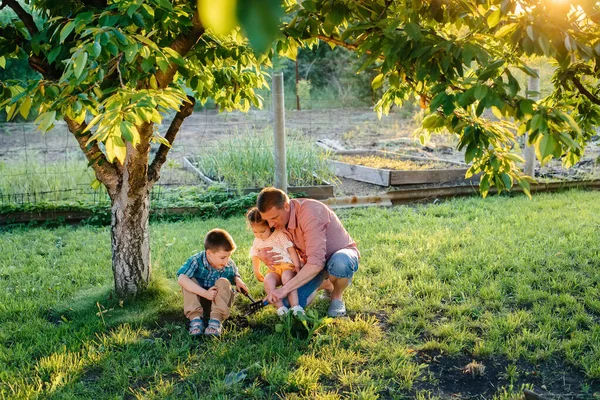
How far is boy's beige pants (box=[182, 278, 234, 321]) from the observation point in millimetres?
3915

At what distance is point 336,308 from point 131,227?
1534mm

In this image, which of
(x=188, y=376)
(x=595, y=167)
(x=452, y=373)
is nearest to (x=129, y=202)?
(x=188, y=376)

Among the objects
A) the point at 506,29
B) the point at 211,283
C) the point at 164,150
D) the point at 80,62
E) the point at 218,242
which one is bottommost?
the point at 211,283

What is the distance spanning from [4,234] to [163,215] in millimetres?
1707

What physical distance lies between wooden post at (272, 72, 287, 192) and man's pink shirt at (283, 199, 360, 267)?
2.79 m

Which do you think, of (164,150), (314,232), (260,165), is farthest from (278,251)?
(260,165)

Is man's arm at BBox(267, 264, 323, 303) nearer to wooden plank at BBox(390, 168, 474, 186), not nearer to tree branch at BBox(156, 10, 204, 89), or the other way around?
tree branch at BBox(156, 10, 204, 89)

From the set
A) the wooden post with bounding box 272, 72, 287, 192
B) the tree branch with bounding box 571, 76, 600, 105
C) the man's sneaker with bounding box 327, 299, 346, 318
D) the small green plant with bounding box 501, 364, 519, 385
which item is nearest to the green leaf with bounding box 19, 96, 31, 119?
the man's sneaker with bounding box 327, 299, 346, 318

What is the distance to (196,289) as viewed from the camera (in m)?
3.88

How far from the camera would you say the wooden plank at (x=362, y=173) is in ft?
27.4

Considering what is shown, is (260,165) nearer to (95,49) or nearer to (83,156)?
(83,156)

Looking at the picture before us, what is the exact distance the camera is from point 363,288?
182 inches

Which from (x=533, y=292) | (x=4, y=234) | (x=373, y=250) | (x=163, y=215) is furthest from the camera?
(x=163, y=215)

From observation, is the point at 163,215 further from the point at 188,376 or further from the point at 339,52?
the point at 339,52
